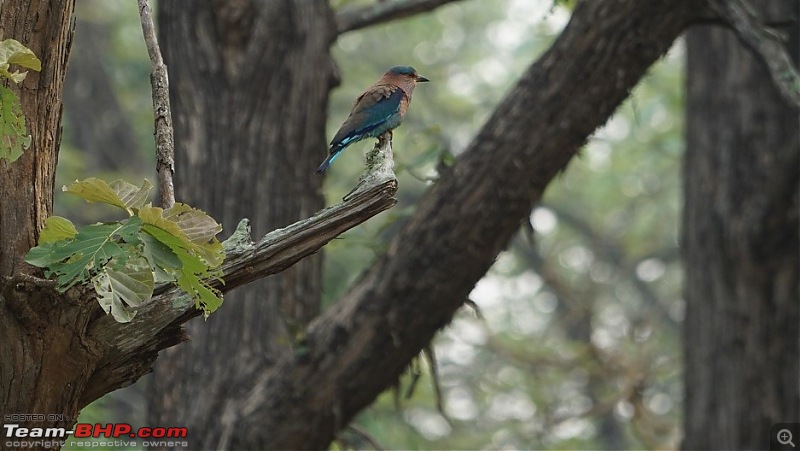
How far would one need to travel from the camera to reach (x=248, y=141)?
5270 mm

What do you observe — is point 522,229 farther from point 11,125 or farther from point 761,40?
point 11,125

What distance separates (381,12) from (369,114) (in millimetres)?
2651

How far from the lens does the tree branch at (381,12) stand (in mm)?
5910

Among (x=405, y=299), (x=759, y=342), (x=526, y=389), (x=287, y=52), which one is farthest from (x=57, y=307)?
(x=526, y=389)

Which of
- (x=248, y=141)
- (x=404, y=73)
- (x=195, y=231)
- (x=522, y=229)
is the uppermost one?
(x=522, y=229)

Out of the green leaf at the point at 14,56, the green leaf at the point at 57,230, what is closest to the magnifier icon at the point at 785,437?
the green leaf at the point at 57,230

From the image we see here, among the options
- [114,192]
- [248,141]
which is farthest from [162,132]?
[248,141]

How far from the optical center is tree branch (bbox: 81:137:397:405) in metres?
2.76

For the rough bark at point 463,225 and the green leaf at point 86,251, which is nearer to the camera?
the green leaf at point 86,251

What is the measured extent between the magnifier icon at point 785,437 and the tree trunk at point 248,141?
3.63 m

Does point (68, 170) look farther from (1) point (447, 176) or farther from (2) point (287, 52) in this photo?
(1) point (447, 176)

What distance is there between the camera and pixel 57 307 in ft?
8.87

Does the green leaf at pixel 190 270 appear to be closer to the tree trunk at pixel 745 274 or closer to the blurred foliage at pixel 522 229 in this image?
the tree trunk at pixel 745 274

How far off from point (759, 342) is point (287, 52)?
3.99 meters
